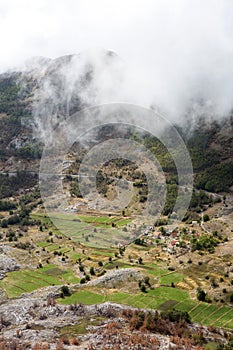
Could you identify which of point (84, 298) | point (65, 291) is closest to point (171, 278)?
point (84, 298)

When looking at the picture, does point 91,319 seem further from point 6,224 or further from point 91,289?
point 6,224

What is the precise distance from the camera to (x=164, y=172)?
14625 cm

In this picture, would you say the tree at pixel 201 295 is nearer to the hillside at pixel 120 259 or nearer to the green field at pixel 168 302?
the hillside at pixel 120 259

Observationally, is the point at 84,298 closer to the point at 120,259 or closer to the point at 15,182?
the point at 120,259

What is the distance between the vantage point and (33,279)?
76000 mm

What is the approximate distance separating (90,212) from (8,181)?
55.6m

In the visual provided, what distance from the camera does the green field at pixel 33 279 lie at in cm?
7062

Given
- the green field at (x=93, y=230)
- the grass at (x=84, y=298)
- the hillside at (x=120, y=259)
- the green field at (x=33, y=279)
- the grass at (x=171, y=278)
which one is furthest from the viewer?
the green field at (x=93, y=230)

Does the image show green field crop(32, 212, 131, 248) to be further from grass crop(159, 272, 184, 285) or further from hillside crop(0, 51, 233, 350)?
grass crop(159, 272, 184, 285)

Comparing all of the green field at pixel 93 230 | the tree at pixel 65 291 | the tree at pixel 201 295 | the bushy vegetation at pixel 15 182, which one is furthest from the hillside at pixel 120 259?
the tree at pixel 65 291

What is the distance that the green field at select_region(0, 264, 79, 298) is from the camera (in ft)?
232

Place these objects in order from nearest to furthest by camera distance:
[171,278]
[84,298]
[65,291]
Result: 1. [84,298]
2. [65,291]
3. [171,278]

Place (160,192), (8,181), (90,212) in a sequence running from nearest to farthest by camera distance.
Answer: (90,212) < (160,192) < (8,181)

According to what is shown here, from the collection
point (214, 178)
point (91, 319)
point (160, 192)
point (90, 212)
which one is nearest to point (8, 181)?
point (90, 212)
